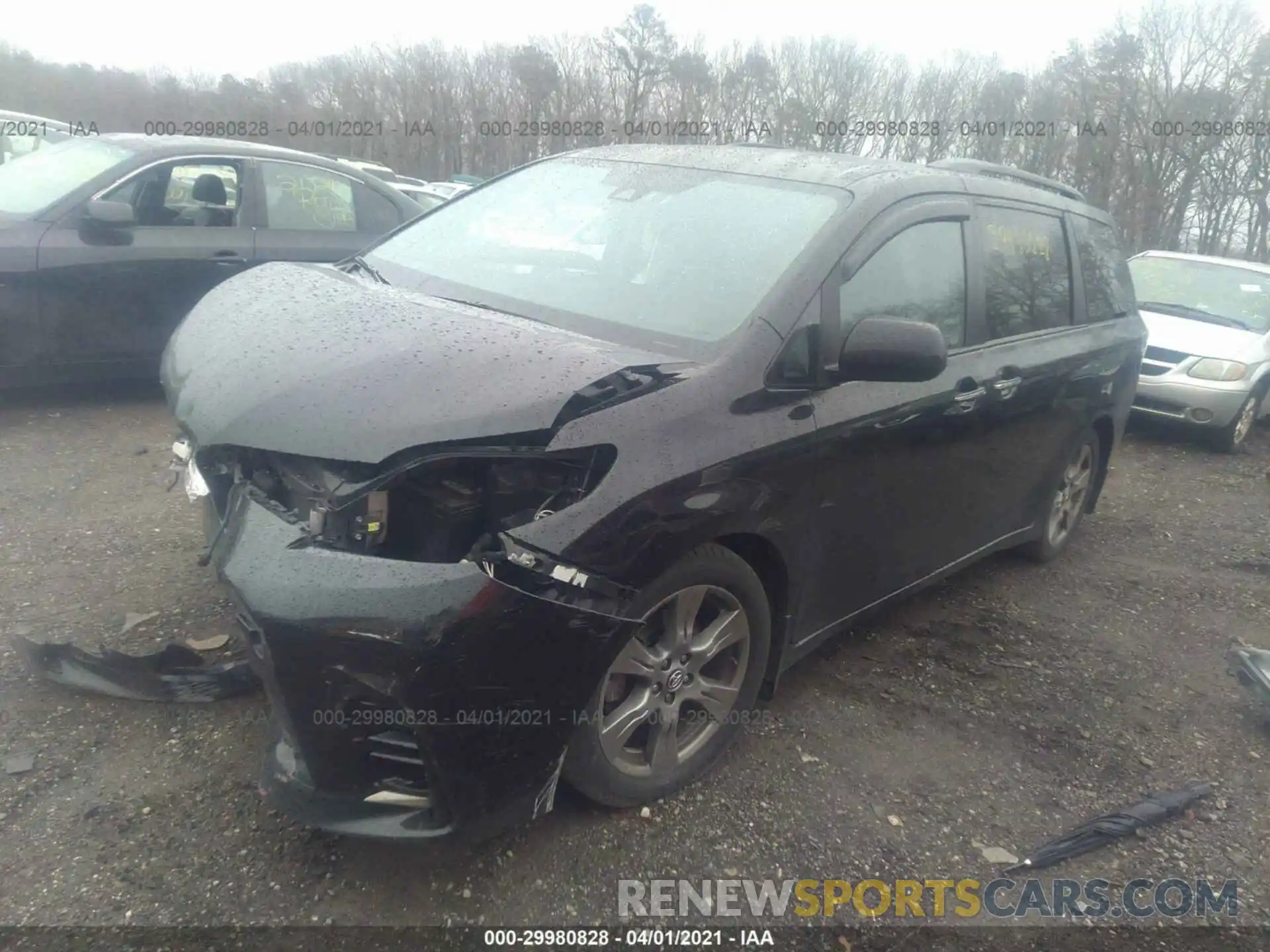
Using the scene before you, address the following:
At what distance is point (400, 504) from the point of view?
2.11 metres

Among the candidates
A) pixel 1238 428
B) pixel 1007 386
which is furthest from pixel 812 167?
pixel 1238 428

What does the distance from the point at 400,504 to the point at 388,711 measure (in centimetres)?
46

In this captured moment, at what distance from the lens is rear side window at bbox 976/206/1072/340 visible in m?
3.67

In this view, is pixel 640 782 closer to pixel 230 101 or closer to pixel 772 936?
pixel 772 936

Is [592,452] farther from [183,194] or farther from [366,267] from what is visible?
[183,194]

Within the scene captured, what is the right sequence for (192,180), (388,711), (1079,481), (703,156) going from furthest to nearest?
(192,180), (1079,481), (703,156), (388,711)

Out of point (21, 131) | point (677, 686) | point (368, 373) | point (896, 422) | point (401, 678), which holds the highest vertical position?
point (21, 131)

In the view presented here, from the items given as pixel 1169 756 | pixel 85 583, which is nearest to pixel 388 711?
pixel 85 583

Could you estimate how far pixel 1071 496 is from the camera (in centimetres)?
495

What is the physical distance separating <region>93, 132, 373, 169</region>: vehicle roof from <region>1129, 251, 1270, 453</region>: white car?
638 centimetres

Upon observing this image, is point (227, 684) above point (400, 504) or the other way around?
the other way around

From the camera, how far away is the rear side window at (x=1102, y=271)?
14.8 feet

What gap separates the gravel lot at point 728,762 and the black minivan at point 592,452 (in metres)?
0.26

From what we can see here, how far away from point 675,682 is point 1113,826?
1465 mm
